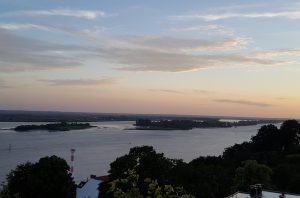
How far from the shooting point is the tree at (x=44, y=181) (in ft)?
64.1

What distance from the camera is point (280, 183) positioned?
2812 cm

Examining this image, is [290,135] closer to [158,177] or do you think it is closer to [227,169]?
[227,169]

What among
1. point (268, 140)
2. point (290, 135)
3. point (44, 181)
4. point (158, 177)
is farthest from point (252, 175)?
point (290, 135)

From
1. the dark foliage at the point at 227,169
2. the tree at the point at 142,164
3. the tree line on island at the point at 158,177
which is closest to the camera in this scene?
the tree line on island at the point at 158,177

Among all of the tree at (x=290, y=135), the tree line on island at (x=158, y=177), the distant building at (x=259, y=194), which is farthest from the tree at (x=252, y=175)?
the tree at (x=290, y=135)

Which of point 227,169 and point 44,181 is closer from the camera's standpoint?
point 44,181

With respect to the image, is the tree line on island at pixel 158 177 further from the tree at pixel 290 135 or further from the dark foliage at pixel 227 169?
the tree at pixel 290 135

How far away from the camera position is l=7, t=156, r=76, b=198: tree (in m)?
19.5

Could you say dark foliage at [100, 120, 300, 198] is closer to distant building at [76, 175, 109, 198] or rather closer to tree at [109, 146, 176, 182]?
tree at [109, 146, 176, 182]

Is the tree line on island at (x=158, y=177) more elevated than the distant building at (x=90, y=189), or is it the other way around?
the tree line on island at (x=158, y=177)

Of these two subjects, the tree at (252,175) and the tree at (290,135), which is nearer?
the tree at (252,175)

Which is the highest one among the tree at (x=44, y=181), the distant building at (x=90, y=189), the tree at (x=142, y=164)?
the tree at (x=142, y=164)

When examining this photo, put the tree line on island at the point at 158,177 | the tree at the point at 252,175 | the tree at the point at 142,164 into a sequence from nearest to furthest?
the tree line on island at the point at 158,177
the tree at the point at 142,164
the tree at the point at 252,175

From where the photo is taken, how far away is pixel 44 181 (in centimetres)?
1969
